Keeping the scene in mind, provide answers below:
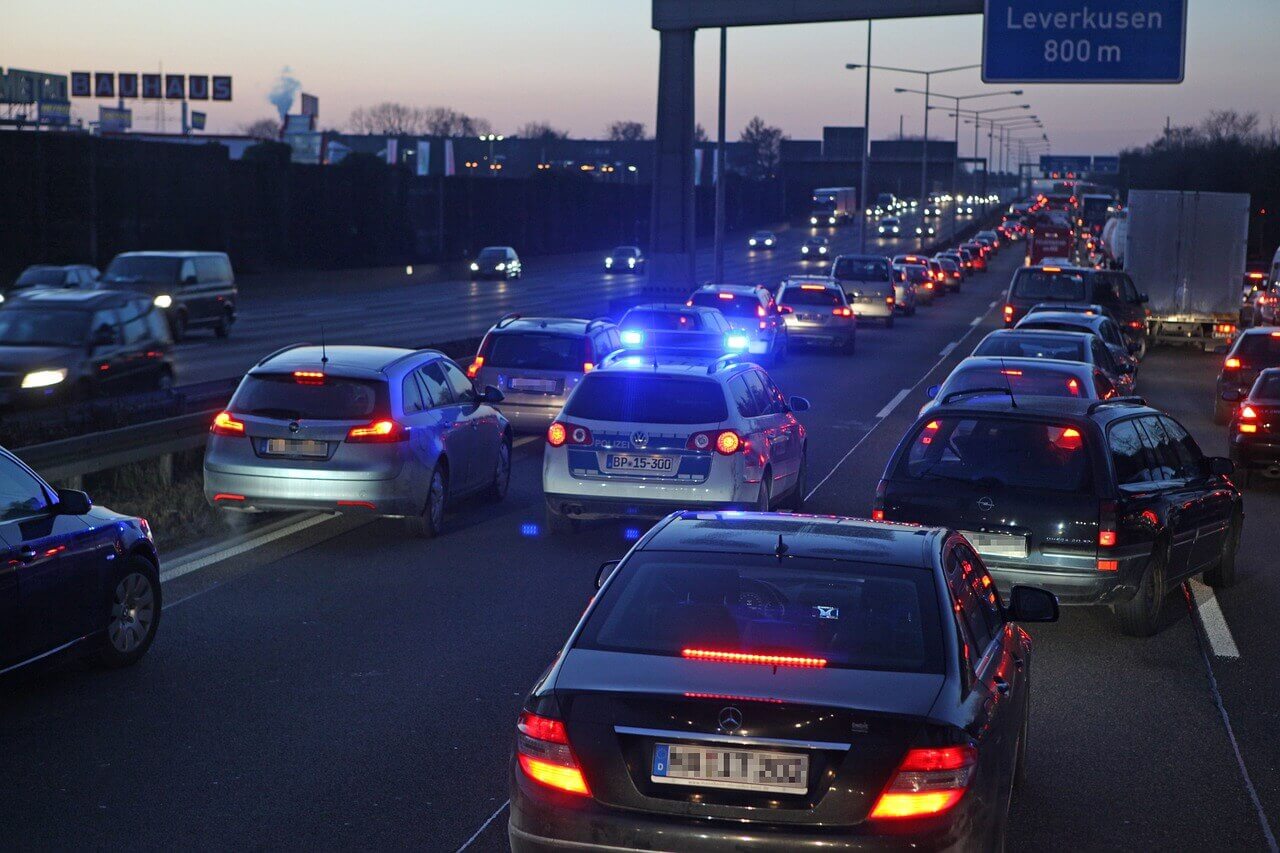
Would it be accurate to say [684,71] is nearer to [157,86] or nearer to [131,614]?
[131,614]

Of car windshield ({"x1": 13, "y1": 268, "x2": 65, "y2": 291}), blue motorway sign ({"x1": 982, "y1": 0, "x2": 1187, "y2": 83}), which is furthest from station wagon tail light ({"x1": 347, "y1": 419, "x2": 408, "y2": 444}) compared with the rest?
car windshield ({"x1": 13, "y1": 268, "x2": 65, "y2": 291})

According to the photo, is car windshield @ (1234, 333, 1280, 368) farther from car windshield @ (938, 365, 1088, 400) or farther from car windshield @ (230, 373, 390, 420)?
car windshield @ (230, 373, 390, 420)

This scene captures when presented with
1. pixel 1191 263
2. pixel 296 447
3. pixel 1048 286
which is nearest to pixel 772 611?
pixel 296 447

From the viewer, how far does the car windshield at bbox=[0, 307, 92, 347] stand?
21.1 m

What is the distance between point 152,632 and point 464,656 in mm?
1751

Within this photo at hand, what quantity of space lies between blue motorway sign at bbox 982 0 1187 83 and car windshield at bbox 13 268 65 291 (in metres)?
23.5

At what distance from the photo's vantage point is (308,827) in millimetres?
6562

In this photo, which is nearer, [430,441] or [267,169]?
[430,441]

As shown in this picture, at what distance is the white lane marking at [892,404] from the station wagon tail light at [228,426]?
13137 millimetres

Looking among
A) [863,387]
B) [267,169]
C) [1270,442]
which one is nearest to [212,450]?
[1270,442]

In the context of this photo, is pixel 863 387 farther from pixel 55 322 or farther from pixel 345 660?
pixel 345 660

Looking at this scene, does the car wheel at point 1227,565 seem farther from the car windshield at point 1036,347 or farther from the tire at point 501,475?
the car windshield at point 1036,347

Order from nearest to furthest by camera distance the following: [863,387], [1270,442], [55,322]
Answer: [1270,442]
[55,322]
[863,387]

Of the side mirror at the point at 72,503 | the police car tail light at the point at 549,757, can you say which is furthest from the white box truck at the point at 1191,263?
the police car tail light at the point at 549,757
